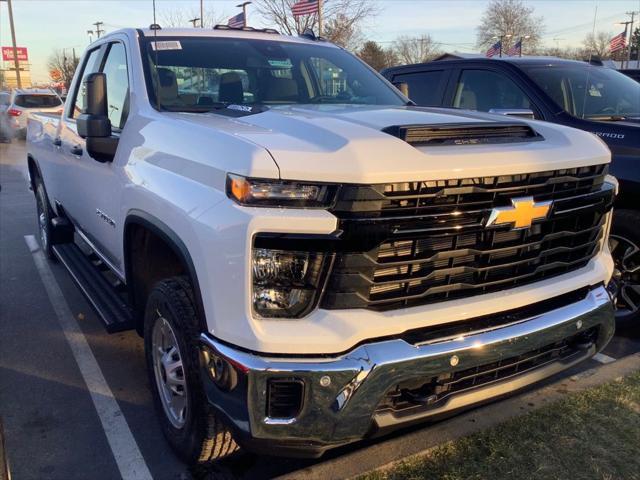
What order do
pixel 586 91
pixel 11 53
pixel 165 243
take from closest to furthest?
pixel 165 243, pixel 586 91, pixel 11 53

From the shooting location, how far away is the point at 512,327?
2.42 m

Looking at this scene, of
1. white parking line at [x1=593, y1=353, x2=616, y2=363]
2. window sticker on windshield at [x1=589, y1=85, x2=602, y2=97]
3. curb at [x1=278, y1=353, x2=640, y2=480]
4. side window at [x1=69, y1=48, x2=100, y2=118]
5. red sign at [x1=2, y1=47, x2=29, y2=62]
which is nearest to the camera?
curb at [x1=278, y1=353, x2=640, y2=480]

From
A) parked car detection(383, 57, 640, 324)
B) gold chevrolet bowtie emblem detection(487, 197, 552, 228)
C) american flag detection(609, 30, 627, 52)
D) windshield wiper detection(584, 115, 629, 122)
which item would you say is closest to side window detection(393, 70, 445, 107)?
parked car detection(383, 57, 640, 324)

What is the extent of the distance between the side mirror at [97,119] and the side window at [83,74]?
4.37 ft

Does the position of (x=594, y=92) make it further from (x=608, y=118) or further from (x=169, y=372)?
(x=169, y=372)

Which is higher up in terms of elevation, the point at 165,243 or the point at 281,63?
the point at 281,63

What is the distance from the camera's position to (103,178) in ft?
12.0

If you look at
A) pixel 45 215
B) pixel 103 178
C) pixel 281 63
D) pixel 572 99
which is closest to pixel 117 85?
pixel 103 178

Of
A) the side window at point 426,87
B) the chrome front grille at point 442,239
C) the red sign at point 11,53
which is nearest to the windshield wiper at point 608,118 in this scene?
the side window at point 426,87

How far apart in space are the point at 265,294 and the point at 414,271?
0.57m

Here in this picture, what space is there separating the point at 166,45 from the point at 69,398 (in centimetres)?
223

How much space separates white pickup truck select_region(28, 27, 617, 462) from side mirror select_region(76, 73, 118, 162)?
0.03 metres

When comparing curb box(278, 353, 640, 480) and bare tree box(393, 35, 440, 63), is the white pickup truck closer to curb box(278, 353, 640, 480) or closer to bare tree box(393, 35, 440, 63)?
curb box(278, 353, 640, 480)

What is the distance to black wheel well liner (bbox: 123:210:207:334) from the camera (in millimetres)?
2332
